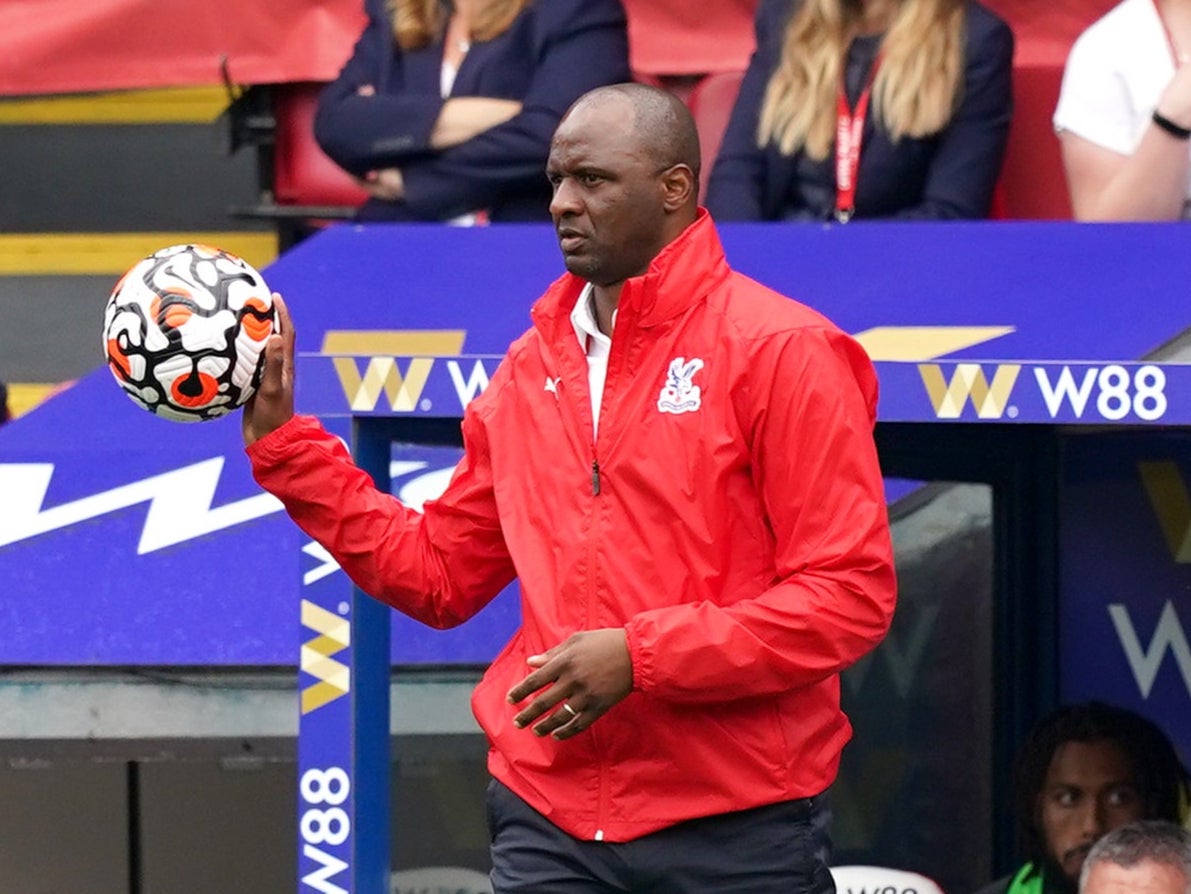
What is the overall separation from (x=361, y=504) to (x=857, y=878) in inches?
64.6

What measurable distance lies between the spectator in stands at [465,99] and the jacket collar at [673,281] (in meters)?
2.02

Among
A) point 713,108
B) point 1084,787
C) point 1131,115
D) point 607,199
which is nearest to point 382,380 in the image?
point 607,199

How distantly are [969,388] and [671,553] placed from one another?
670 mm

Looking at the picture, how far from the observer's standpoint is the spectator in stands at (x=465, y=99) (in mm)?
4992

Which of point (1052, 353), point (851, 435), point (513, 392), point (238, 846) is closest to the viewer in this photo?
point (851, 435)

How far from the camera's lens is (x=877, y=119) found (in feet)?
15.1

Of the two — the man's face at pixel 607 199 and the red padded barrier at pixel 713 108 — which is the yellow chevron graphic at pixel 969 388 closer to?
the man's face at pixel 607 199

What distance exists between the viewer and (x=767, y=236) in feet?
12.9

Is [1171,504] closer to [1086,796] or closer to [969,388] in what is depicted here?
[1086,796]

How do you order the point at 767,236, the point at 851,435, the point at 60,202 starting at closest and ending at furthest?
the point at 851,435
the point at 767,236
the point at 60,202

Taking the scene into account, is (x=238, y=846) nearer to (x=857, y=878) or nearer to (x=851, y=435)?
(x=857, y=878)

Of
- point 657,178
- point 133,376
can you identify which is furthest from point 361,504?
point 657,178

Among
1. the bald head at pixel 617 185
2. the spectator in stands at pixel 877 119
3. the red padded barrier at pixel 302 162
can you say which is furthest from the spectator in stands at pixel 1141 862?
the red padded barrier at pixel 302 162

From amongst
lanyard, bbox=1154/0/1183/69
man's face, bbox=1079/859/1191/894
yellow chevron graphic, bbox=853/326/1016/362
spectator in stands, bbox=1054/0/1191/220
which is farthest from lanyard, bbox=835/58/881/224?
man's face, bbox=1079/859/1191/894
